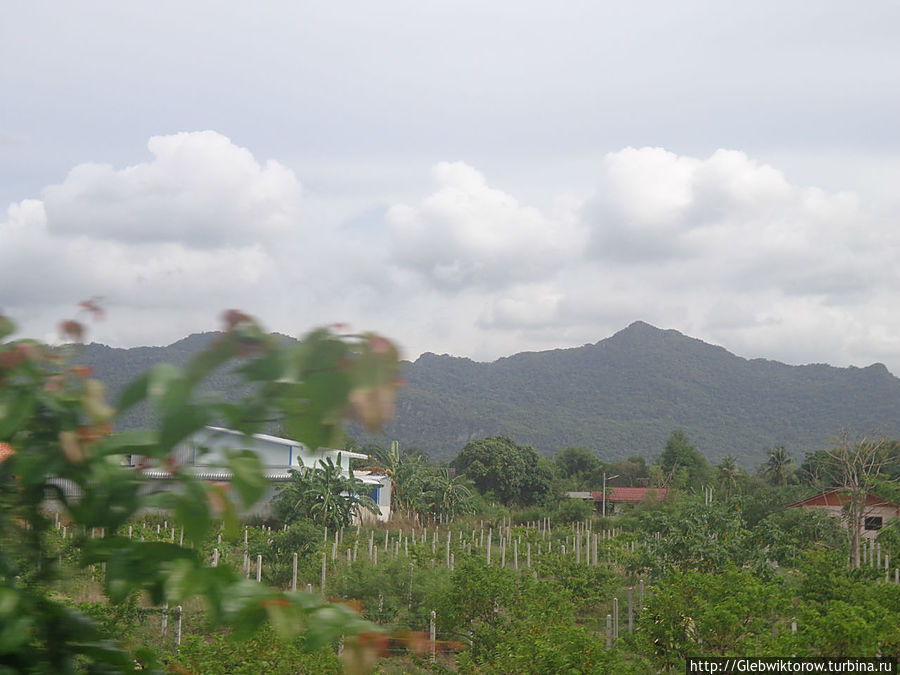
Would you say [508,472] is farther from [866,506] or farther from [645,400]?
[645,400]

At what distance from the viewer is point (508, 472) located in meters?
41.6

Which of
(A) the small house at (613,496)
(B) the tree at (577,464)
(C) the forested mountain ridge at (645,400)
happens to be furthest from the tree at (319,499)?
(C) the forested mountain ridge at (645,400)

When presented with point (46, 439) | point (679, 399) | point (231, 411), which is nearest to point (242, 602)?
point (231, 411)

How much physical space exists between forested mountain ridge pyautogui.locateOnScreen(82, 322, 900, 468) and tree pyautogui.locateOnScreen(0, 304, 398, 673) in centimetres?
8142

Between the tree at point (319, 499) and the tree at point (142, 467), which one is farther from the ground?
the tree at point (142, 467)

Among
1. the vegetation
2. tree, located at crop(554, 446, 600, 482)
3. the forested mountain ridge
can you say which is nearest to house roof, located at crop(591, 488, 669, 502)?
tree, located at crop(554, 446, 600, 482)

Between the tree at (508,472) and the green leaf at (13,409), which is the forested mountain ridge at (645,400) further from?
the green leaf at (13,409)

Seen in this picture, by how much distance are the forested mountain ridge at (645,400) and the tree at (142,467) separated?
81.4 meters

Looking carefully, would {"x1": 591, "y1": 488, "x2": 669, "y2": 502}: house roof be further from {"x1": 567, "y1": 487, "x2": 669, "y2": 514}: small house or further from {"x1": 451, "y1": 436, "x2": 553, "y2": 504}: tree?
{"x1": 451, "y1": 436, "x2": 553, "y2": 504}: tree

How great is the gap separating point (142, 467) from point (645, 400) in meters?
118

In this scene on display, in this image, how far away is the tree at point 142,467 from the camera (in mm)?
716

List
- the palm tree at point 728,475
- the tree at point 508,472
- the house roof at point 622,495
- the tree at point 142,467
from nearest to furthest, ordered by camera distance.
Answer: the tree at point 142,467, the palm tree at point 728,475, the tree at point 508,472, the house roof at point 622,495

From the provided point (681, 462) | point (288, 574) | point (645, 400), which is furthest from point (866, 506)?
point (645, 400)

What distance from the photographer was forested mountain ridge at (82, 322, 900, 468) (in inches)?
3789
